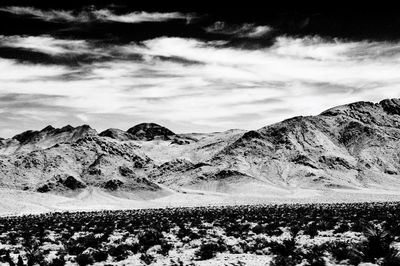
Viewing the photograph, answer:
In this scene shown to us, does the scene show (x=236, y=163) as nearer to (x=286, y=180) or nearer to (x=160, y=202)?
(x=286, y=180)

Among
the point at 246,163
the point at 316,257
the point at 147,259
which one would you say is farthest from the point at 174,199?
the point at 316,257

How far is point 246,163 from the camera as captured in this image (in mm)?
128875

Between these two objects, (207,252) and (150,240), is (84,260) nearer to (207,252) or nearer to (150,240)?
(207,252)

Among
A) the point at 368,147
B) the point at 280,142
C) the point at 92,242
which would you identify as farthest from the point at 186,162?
the point at 92,242

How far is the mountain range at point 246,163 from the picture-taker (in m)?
112

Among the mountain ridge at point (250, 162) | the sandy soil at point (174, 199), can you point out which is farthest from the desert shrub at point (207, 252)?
the mountain ridge at point (250, 162)

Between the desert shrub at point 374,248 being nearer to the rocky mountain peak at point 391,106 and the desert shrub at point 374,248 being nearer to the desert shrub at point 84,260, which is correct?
the desert shrub at point 84,260

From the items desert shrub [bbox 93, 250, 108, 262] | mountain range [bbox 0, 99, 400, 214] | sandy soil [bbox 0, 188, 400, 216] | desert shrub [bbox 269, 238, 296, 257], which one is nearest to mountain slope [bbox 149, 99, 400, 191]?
mountain range [bbox 0, 99, 400, 214]

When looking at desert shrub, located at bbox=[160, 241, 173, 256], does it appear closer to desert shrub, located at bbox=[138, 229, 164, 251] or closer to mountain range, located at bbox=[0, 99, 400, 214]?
desert shrub, located at bbox=[138, 229, 164, 251]

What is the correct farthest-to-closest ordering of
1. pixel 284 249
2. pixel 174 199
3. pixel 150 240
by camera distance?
pixel 174 199, pixel 150 240, pixel 284 249

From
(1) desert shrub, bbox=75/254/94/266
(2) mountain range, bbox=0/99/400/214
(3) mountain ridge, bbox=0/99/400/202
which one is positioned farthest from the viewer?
(3) mountain ridge, bbox=0/99/400/202

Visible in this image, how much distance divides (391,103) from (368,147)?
1633 inches

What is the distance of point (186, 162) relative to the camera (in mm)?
139875

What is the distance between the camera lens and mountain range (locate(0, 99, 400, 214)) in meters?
112
